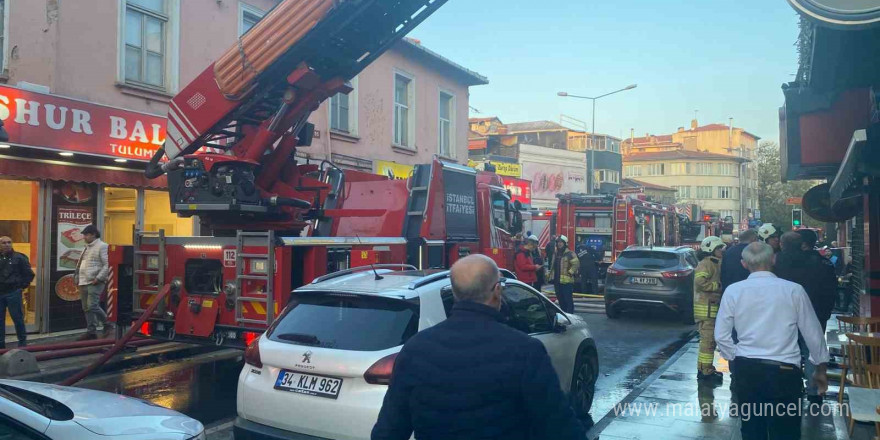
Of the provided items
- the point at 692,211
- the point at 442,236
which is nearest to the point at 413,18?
the point at 442,236

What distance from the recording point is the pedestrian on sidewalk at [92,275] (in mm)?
10180

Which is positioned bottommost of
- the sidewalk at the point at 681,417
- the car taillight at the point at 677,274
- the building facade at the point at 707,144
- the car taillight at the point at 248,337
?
the sidewalk at the point at 681,417

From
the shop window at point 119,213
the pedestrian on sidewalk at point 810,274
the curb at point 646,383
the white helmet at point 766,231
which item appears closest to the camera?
the curb at point 646,383

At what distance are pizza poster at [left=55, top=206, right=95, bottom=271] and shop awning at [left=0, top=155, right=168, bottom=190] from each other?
56 centimetres

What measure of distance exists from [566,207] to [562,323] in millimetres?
15525

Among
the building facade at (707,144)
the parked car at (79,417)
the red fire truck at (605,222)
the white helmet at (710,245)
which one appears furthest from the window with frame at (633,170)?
the parked car at (79,417)

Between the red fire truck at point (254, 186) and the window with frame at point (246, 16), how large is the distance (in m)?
5.99

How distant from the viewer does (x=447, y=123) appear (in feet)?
72.1

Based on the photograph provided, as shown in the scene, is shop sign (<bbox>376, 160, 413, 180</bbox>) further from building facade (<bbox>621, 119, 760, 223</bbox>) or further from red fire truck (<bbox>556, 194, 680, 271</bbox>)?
building facade (<bbox>621, 119, 760, 223</bbox>)

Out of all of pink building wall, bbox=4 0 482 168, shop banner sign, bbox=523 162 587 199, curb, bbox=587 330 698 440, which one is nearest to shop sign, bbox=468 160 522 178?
shop banner sign, bbox=523 162 587 199

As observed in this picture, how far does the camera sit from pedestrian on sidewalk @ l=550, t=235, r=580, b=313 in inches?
491

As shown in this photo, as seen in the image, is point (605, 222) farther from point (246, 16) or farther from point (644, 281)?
point (246, 16)

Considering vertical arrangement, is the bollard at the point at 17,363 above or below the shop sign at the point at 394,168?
below

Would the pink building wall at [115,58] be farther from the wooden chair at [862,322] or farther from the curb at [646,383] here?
the wooden chair at [862,322]
